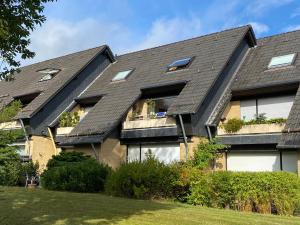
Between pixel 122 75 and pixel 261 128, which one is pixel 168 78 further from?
pixel 261 128

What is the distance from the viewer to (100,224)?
10117mm

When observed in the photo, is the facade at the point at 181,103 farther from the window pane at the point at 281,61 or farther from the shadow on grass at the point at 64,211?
the shadow on grass at the point at 64,211

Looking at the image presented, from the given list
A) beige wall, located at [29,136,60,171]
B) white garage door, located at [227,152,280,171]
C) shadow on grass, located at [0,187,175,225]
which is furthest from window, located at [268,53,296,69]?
beige wall, located at [29,136,60,171]

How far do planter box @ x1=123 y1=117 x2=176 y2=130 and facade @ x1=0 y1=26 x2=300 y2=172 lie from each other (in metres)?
0.05

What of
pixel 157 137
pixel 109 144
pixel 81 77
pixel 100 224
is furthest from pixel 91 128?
pixel 100 224

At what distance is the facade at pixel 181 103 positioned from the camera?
20531 millimetres

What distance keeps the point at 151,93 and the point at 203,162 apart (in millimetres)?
6218

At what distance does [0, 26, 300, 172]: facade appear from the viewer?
20.5 meters

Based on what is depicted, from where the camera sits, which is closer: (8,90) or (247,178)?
(247,178)

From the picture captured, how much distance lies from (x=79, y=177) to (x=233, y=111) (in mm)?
8416

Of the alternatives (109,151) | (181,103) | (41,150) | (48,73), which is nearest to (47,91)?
(48,73)

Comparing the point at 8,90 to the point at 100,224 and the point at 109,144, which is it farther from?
the point at 100,224

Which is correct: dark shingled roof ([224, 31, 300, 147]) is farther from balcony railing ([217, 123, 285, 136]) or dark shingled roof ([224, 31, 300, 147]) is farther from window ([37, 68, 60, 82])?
window ([37, 68, 60, 82])

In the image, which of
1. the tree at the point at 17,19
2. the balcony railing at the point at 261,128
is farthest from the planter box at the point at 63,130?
the tree at the point at 17,19
